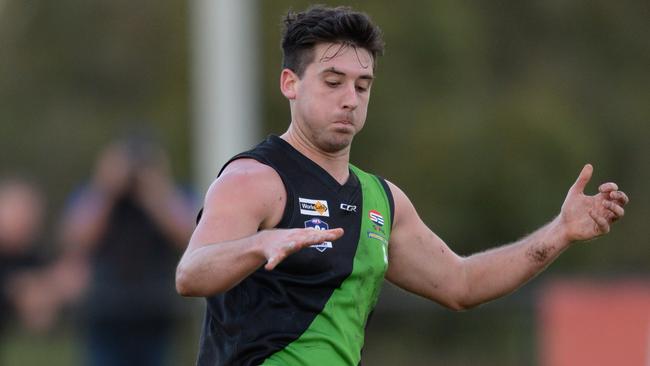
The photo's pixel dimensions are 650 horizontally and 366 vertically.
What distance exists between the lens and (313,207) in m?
5.43

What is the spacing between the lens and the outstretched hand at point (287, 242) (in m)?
4.68

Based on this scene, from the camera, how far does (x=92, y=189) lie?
11750 mm

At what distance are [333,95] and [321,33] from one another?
255 millimetres

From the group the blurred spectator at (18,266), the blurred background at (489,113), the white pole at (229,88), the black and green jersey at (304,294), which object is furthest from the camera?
the blurred background at (489,113)

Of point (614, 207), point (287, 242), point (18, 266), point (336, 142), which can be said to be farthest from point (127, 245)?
point (287, 242)

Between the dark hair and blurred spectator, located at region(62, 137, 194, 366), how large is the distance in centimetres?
536

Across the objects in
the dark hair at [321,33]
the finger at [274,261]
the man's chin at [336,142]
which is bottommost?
the finger at [274,261]

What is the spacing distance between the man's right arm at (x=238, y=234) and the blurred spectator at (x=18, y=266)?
20.3 ft

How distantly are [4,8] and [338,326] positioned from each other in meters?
21.7

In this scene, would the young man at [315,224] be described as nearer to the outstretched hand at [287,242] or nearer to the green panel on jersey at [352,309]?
the green panel on jersey at [352,309]

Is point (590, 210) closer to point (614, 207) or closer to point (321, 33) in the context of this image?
point (614, 207)

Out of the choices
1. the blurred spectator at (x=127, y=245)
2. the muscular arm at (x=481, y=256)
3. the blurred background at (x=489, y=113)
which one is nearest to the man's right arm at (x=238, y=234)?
the muscular arm at (x=481, y=256)

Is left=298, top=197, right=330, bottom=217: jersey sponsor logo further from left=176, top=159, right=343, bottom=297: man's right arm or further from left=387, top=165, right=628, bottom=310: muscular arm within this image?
left=387, top=165, right=628, bottom=310: muscular arm

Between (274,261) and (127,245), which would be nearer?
(274,261)
